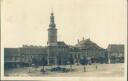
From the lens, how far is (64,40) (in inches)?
67.2

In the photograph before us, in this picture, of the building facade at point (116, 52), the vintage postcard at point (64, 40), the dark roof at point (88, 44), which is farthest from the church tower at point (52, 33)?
the building facade at point (116, 52)

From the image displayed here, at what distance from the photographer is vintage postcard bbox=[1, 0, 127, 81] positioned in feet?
5.47

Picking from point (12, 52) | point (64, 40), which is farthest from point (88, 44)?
point (12, 52)

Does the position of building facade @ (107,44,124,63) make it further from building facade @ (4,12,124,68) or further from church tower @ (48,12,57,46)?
church tower @ (48,12,57,46)

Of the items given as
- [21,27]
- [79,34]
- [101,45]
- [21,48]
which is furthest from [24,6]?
[101,45]

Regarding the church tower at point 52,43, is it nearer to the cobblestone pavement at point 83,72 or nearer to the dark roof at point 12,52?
the cobblestone pavement at point 83,72

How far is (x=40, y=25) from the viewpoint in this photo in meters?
1.74

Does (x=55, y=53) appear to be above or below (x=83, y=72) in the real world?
above

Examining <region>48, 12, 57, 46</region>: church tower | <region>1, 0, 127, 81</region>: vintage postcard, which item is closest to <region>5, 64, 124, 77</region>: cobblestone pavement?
<region>1, 0, 127, 81</region>: vintage postcard

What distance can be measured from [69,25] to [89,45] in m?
0.15

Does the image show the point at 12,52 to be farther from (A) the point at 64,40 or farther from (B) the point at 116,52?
(B) the point at 116,52

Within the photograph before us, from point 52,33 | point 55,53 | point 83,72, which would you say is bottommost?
point 83,72

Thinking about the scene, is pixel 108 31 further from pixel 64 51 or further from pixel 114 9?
pixel 64 51

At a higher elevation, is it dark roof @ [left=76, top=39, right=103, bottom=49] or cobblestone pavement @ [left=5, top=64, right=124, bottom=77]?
dark roof @ [left=76, top=39, right=103, bottom=49]
